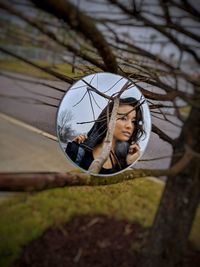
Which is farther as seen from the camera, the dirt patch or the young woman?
the dirt patch

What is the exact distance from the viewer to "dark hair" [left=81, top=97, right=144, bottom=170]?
2.44ft

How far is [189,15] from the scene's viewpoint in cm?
114

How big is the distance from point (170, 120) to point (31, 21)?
1.75 feet

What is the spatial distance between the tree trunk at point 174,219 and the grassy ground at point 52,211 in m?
0.62

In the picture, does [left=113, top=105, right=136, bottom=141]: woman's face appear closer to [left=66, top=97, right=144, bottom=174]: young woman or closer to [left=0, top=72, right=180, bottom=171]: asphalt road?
[left=66, top=97, right=144, bottom=174]: young woman

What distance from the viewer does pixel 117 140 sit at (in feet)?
2.44

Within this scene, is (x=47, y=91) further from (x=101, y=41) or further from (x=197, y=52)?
(x=197, y=52)


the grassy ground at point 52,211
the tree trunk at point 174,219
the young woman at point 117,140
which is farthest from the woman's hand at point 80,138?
the grassy ground at point 52,211

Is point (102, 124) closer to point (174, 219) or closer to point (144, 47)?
point (144, 47)

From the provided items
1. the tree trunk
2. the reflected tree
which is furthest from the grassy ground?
the reflected tree

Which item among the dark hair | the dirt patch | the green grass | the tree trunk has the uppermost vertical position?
the green grass

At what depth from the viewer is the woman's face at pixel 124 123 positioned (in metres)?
0.75

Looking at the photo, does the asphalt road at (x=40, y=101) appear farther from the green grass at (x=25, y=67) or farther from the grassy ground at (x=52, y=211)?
the grassy ground at (x=52, y=211)

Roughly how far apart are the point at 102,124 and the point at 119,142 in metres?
0.05
